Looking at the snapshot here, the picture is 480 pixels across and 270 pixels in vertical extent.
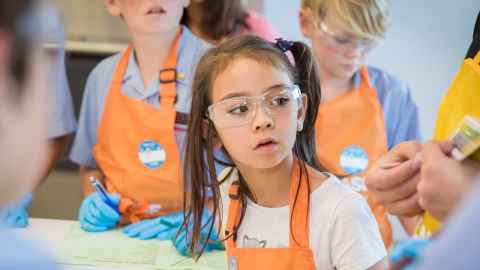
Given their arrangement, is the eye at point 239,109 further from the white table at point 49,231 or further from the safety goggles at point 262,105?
the white table at point 49,231

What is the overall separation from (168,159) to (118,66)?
0.33 metres

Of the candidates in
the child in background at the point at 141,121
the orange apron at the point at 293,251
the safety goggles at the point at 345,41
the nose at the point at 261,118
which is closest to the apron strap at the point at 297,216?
the orange apron at the point at 293,251

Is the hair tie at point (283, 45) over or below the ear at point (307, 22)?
over

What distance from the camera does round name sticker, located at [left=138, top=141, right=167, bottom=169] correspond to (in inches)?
70.7

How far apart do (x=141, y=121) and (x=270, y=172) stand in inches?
23.0

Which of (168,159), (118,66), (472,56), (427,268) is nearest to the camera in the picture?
(427,268)

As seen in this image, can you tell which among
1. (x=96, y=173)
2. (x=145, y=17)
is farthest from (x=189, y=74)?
(x=96, y=173)

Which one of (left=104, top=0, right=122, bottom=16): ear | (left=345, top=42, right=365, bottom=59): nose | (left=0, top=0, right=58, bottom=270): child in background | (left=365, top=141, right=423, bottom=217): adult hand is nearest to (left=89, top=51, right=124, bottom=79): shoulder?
(left=104, top=0, right=122, bottom=16): ear

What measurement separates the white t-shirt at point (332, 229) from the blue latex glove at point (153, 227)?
38cm

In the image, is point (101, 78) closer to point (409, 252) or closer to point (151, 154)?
point (151, 154)

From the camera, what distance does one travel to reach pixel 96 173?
199 cm

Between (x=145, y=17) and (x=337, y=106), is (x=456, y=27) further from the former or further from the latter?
(x=145, y=17)

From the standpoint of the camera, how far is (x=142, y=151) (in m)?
1.81

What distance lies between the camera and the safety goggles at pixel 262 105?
1.27 metres
